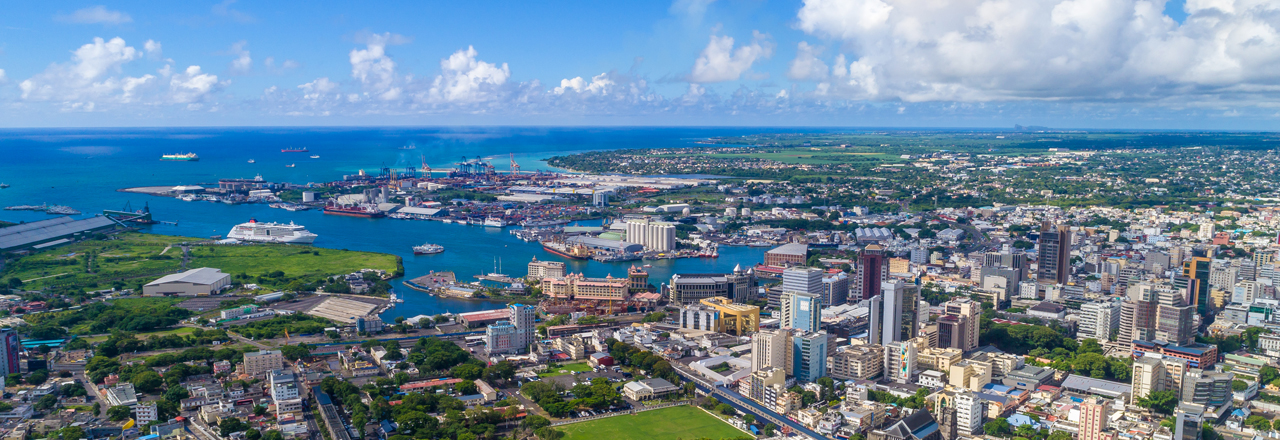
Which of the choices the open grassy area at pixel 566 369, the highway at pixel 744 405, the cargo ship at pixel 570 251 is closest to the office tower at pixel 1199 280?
the highway at pixel 744 405

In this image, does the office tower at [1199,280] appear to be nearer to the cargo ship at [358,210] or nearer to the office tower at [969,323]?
the office tower at [969,323]

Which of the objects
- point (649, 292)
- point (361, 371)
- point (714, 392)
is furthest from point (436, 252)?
point (714, 392)

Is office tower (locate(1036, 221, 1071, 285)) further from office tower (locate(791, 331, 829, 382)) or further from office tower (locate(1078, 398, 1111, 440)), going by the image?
office tower (locate(1078, 398, 1111, 440))

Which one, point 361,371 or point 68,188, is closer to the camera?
point 361,371

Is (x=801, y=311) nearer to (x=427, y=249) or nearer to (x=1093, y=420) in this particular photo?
(x=1093, y=420)

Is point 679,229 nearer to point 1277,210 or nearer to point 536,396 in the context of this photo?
point 536,396
